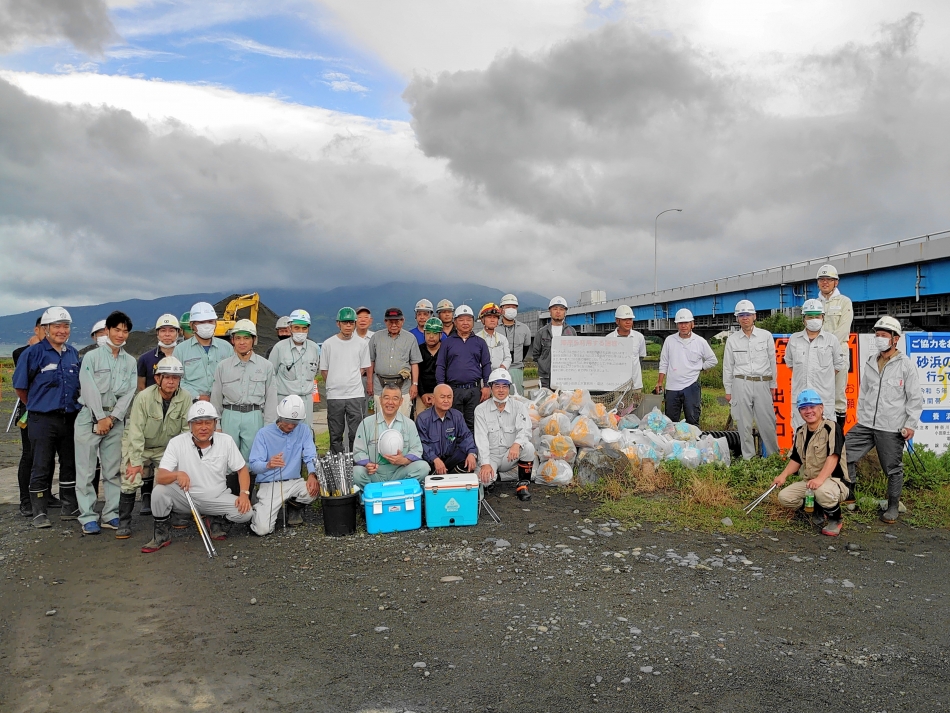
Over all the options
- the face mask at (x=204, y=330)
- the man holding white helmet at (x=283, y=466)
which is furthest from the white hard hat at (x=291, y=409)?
the face mask at (x=204, y=330)

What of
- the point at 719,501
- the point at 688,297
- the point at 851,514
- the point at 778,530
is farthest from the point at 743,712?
the point at 688,297

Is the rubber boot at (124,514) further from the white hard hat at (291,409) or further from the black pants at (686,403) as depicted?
the black pants at (686,403)

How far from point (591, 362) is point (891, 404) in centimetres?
425

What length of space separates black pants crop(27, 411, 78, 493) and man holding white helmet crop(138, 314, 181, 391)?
3.12 feet

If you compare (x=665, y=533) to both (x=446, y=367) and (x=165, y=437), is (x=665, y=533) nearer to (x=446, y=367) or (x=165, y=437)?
(x=446, y=367)

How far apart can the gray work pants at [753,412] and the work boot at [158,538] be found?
23.1 ft

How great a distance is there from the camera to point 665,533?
254 inches

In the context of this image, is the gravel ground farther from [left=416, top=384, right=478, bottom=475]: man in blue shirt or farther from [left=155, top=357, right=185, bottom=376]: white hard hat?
[left=155, top=357, right=185, bottom=376]: white hard hat

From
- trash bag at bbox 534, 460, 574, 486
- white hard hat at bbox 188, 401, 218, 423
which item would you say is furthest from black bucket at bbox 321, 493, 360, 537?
trash bag at bbox 534, 460, 574, 486

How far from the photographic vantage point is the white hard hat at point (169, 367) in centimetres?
641

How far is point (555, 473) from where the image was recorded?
27.0 feet

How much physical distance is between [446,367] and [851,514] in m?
4.98

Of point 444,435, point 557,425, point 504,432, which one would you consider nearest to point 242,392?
point 444,435

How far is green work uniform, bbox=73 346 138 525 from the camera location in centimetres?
654
